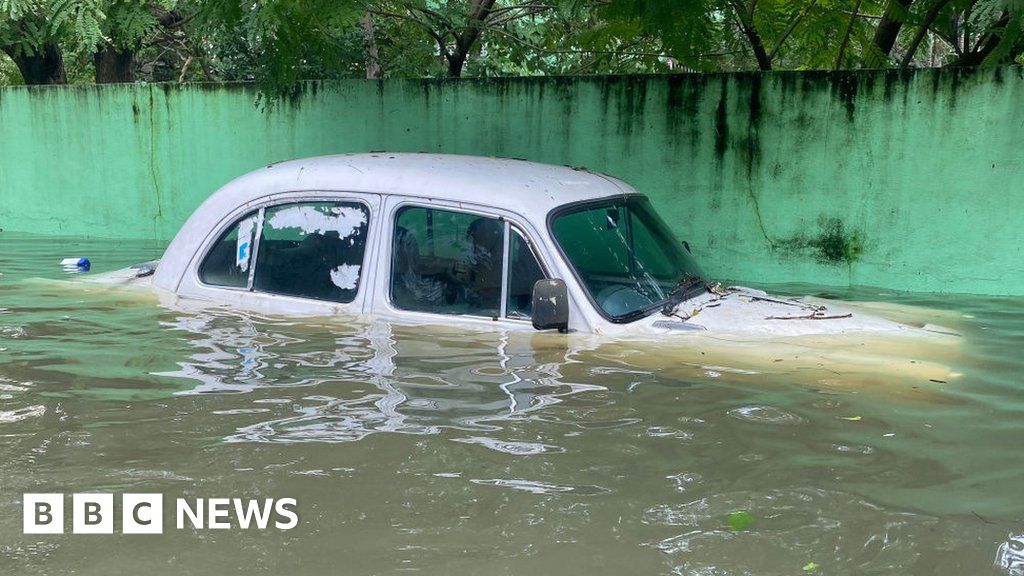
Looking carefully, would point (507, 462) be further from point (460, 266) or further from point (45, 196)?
point (45, 196)

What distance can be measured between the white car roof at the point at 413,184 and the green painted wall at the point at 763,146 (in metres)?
3.29

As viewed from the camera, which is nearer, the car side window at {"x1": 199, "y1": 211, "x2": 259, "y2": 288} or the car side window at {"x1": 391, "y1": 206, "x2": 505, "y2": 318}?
the car side window at {"x1": 391, "y1": 206, "x2": 505, "y2": 318}

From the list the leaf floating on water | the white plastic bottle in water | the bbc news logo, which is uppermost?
the white plastic bottle in water

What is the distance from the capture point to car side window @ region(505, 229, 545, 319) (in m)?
5.14

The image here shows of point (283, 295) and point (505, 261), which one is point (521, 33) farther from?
point (505, 261)

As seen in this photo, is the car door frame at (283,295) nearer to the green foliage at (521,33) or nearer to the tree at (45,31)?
the green foliage at (521,33)

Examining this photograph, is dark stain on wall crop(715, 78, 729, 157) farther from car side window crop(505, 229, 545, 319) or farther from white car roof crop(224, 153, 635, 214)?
car side window crop(505, 229, 545, 319)

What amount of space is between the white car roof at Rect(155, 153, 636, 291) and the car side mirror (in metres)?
0.41

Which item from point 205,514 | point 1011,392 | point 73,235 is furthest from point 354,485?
point 73,235

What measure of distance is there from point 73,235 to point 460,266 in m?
8.57

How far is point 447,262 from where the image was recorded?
17.4 ft

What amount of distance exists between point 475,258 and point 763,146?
453 cm

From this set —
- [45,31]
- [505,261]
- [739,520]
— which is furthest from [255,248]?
[45,31]

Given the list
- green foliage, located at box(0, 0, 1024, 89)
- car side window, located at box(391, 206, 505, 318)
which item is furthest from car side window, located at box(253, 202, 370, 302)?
green foliage, located at box(0, 0, 1024, 89)
